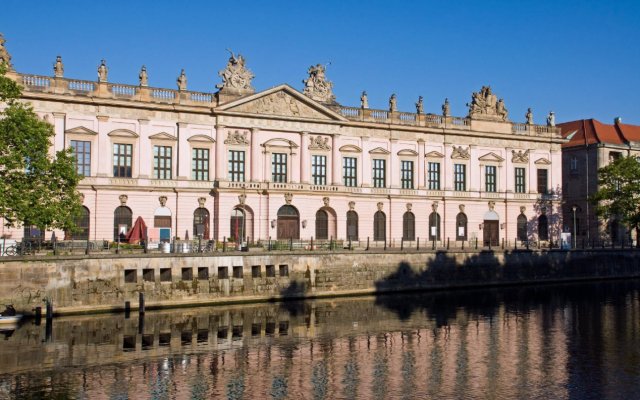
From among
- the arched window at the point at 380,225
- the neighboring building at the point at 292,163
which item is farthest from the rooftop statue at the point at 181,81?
the arched window at the point at 380,225

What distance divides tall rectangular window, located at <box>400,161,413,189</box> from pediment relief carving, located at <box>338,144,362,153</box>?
4896mm

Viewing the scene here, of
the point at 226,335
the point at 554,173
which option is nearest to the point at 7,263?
the point at 226,335

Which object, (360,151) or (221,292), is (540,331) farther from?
(360,151)

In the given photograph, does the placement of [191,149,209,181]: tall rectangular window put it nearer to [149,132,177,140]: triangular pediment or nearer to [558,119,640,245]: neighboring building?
[149,132,177,140]: triangular pediment

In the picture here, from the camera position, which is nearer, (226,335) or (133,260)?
(226,335)

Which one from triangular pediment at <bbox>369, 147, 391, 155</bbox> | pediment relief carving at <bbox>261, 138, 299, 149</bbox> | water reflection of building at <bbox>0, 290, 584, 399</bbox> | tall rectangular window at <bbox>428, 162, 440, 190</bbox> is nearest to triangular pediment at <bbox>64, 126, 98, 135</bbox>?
pediment relief carving at <bbox>261, 138, 299, 149</bbox>

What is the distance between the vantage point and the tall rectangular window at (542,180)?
75.4m

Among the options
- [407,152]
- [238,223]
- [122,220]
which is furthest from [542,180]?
[122,220]

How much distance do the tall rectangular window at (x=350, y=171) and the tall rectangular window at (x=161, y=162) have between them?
50.9 feet

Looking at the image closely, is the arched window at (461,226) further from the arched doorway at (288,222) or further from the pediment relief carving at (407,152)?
the arched doorway at (288,222)

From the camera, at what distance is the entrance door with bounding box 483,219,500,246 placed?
71.9 metres

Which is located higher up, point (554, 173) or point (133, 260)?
point (554, 173)

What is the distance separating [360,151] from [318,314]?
83.6 ft

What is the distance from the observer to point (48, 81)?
178ft
